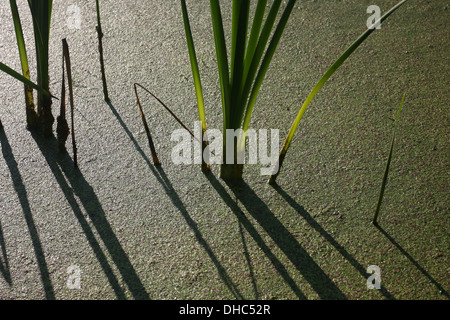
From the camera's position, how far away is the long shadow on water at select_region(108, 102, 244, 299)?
1.05 metres

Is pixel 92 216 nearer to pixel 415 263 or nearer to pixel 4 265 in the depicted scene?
pixel 4 265

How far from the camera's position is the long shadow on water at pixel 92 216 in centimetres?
104

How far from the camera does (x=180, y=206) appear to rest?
1.20 m

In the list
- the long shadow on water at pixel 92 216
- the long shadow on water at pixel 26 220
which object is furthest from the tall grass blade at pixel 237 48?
the long shadow on water at pixel 26 220

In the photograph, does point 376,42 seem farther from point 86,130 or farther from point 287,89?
point 86,130

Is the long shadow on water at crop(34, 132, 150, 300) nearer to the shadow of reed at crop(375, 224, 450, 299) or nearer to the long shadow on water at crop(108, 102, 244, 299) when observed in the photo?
the long shadow on water at crop(108, 102, 244, 299)

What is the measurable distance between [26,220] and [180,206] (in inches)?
12.2

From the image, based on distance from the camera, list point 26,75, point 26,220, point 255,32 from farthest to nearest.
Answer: point 26,75
point 26,220
point 255,32

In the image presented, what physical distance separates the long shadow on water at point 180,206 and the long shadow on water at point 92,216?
0.14 metres

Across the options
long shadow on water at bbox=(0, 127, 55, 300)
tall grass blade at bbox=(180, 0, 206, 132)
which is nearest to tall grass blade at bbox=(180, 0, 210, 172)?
tall grass blade at bbox=(180, 0, 206, 132)

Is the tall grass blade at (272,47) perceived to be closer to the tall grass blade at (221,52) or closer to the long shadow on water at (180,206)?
the tall grass blade at (221,52)

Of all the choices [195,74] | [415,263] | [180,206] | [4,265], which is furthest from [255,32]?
[4,265]

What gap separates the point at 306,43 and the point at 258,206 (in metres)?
0.69

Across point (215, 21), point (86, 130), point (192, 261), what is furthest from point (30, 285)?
point (215, 21)
